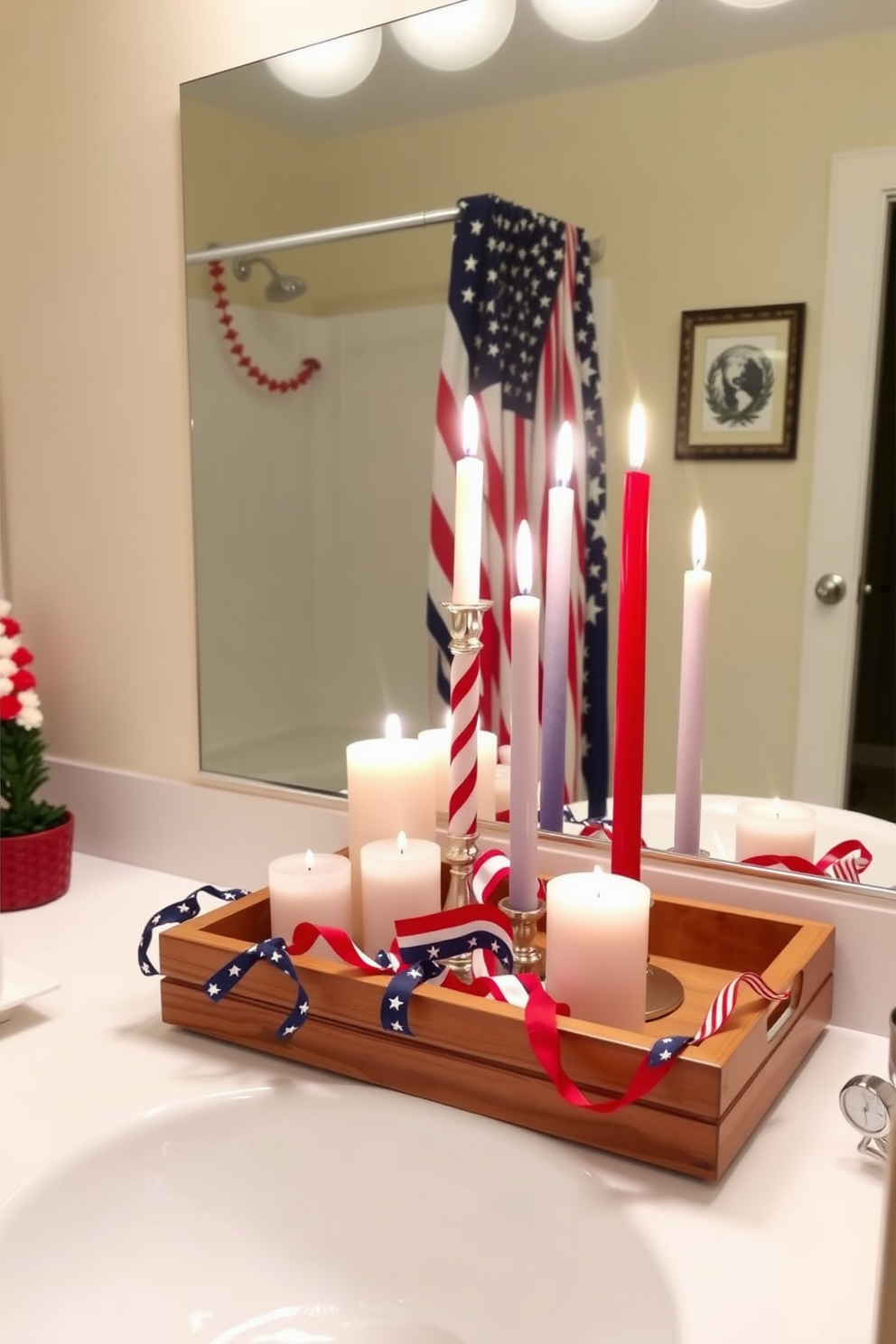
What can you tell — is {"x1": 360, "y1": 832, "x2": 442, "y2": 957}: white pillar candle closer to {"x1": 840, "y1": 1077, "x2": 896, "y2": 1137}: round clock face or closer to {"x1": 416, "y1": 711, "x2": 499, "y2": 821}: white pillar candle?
{"x1": 416, "y1": 711, "x2": 499, "y2": 821}: white pillar candle

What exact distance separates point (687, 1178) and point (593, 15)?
83 cm

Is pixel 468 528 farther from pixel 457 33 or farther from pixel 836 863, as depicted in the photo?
pixel 457 33

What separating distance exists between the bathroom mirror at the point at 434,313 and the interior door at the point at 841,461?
1 cm

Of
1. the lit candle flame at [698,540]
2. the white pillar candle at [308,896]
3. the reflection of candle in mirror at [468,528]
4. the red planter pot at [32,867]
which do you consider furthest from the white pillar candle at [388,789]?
the red planter pot at [32,867]

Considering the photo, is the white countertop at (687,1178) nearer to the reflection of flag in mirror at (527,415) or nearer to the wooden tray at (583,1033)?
the wooden tray at (583,1033)

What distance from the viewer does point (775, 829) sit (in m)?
0.84

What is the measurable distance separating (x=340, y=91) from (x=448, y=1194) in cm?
89

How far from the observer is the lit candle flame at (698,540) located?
840 millimetres

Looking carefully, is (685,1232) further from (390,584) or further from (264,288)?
(264,288)

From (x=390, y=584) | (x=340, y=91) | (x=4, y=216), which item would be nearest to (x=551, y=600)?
(x=390, y=584)

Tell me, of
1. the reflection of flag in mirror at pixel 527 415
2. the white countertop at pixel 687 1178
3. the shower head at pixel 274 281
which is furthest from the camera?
the shower head at pixel 274 281

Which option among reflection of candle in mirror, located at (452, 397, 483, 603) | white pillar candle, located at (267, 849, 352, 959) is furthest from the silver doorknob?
white pillar candle, located at (267, 849, 352, 959)

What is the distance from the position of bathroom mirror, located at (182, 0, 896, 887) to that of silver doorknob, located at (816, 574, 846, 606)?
2 cm

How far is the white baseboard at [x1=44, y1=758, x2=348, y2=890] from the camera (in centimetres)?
106
